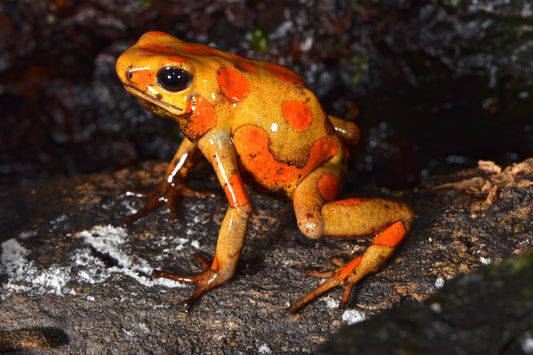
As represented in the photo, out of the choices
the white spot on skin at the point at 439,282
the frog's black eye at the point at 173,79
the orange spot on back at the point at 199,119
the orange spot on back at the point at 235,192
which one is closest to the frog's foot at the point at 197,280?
the orange spot on back at the point at 235,192

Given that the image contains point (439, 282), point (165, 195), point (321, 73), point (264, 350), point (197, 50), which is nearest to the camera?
point (264, 350)

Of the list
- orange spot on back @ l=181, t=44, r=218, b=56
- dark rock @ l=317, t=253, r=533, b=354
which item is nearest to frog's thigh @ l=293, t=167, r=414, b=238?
orange spot on back @ l=181, t=44, r=218, b=56

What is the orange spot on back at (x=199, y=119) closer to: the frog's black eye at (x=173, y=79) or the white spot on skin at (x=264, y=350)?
the frog's black eye at (x=173, y=79)

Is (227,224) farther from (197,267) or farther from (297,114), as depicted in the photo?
(297,114)

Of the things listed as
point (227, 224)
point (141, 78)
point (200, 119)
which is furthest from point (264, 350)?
point (141, 78)

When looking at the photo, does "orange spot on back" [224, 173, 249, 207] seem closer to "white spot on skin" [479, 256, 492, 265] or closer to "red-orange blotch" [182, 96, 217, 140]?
"red-orange blotch" [182, 96, 217, 140]

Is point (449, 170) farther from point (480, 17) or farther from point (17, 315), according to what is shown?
point (17, 315)

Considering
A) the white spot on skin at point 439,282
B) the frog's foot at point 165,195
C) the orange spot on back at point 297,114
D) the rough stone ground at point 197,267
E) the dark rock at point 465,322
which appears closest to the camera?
the dark rock at point 465,322
